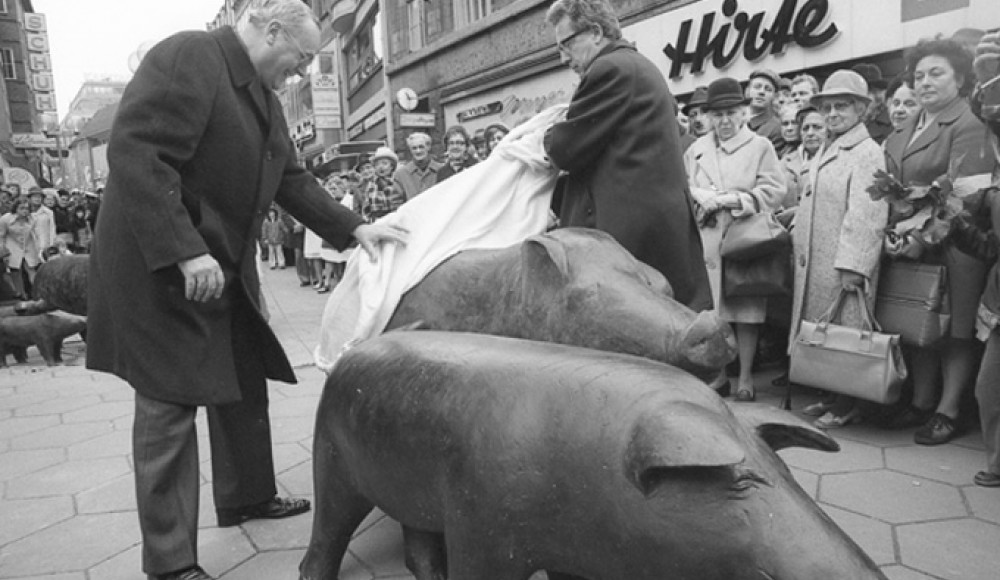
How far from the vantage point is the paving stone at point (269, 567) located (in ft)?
9.09

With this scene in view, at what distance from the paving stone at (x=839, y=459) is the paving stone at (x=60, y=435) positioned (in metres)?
4.29

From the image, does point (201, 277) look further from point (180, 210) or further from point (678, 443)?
point (678, 443)

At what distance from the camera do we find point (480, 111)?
17.1m

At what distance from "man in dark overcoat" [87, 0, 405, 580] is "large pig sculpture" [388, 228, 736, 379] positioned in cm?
46

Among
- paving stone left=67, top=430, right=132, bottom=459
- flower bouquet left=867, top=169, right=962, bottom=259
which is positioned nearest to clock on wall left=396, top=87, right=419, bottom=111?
paving stone left=67, top=430, right=132, bottom=459

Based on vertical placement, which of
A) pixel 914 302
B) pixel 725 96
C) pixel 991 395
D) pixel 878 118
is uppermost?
pixel 725 96

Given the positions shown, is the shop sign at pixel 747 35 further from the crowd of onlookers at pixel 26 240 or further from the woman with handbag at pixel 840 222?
the crowd of onlookers at pixel 26 240

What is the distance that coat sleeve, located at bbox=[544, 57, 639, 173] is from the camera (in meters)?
2.55

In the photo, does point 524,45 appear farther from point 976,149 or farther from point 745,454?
point 745,454

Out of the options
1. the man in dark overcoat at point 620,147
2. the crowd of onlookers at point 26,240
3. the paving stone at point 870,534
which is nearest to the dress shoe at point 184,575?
the man in dark overcoat at point 620,147

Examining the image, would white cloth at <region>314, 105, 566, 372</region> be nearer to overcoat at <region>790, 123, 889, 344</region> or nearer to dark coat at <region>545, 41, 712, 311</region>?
dark coat at <region>545, 41, 712, 311</region>

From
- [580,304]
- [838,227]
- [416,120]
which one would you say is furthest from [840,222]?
[416,120]

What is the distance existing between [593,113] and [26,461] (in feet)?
13.1

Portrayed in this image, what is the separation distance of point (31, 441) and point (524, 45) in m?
12.5
